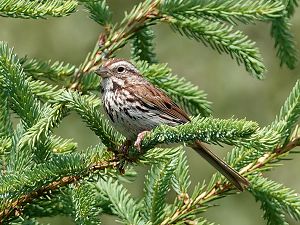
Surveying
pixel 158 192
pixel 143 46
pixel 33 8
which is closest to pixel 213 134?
pixel 158 192

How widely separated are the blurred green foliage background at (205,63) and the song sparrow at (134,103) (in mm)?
3193

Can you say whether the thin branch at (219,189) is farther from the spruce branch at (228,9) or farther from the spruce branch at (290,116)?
the spruce branch at (228,9)

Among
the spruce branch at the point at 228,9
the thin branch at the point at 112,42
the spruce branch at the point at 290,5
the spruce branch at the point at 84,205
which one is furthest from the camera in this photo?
the spruce branch at the point at 290,5

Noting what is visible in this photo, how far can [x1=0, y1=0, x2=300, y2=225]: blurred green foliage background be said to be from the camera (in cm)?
717

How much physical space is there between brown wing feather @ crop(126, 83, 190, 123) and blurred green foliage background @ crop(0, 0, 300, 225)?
3.20m

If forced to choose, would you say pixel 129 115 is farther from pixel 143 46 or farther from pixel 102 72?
pixel 143 46

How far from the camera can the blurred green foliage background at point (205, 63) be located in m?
7.17

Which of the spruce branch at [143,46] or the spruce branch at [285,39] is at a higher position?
the spruce branch at [143,46]

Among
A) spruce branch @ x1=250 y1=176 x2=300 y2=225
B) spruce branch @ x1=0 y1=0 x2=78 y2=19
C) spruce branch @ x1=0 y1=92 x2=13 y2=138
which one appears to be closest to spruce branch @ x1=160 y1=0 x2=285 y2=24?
spruce branch @ x1=0 y1=0 x2=78 y2=19

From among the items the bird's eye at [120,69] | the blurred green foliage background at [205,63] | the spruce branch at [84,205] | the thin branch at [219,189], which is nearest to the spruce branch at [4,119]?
the spruce branch at [84,205]

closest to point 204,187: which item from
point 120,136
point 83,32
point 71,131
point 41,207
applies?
point 120,136

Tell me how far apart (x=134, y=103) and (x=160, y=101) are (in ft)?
0.38

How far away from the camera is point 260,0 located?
11.1 ft

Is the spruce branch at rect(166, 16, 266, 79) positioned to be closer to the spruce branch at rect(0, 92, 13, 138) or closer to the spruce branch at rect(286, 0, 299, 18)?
the spruce branch at rect(286, 0, 299, 18)
